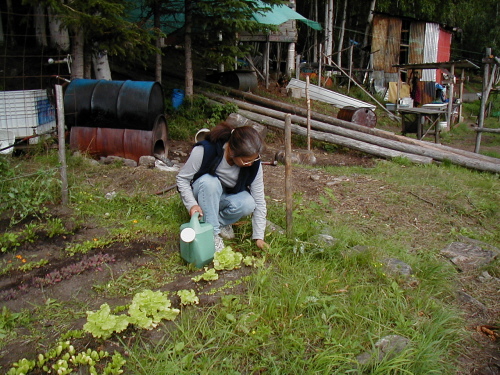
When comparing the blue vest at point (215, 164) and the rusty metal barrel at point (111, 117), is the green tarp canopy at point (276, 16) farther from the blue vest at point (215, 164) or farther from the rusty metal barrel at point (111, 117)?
the blue vest at point (215, 164)

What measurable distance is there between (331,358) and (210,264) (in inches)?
47.5

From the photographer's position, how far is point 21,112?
6883 mm

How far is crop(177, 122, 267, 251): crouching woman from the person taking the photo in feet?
11.1

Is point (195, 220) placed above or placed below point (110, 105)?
below

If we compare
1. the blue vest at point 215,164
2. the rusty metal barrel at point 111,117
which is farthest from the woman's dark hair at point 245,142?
the rusty metal barrel at point 111,117

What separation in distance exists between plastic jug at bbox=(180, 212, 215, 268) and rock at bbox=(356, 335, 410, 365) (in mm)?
1281

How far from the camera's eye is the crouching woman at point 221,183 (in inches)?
133

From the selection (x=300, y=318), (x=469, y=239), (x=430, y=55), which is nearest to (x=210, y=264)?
(x=300, y=318)

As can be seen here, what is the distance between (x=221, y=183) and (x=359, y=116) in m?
8.25

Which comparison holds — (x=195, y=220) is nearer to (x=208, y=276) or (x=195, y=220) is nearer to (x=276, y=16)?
(x=208, y=276)

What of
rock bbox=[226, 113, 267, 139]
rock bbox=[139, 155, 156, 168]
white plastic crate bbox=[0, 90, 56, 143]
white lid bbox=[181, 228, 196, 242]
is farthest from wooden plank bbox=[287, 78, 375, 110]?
white lid bbox=[181, 228, 196, 242]

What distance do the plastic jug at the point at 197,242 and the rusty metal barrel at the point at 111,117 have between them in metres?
3.75

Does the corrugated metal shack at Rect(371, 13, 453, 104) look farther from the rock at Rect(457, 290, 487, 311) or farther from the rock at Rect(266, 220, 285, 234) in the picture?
the rock at Rect(457, 290, 487, 311)

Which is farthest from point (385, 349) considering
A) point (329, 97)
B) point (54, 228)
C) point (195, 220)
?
point (329, 97)
